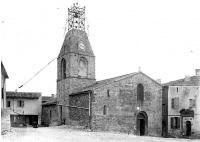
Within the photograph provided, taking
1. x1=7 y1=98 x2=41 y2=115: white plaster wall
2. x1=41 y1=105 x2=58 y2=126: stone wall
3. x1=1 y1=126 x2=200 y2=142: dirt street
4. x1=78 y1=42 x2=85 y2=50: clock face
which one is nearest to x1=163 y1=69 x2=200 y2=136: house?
x1=1 y1=126 x2=200 y2=142: dirt street

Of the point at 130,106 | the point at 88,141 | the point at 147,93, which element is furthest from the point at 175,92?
the point at 88,141

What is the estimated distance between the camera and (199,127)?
105 ft

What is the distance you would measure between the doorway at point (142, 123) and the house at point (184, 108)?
3.57m

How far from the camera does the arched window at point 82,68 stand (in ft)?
127

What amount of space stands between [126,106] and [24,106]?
2231 centimetres

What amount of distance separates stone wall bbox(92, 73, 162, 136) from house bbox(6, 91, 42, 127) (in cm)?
2029

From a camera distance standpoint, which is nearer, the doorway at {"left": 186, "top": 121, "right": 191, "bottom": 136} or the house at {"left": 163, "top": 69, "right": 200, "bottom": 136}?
the house at {"left": 163, "top": 69, "right": 200, "bottom": 136}

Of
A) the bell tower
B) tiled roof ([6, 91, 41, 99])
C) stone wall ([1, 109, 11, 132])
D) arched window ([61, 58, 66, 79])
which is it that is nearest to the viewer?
stone wall ([1, 109, 11, 132])

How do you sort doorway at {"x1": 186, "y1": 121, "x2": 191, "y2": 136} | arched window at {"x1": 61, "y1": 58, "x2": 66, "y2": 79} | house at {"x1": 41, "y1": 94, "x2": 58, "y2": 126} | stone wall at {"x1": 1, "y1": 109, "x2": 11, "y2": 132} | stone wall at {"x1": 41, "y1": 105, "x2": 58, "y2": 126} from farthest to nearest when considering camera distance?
house at {"x1": 41, "y1": 94, "x2": 58, "y2": 126} < stone wall at {"x1": 41, "y1": 105, "x2": 58, "y2": 126} < arched window at {"x1": 61, "y1": 58, "x2": 66, "y2": 79} < doorway at {"x1": 186, "y1": 121, "x2": 191, "y2": 136} < stone wall at {"x1": 1, "y1": 109, "x2": 11, "y2": 132}

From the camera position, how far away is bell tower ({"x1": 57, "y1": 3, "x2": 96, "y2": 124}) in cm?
3781

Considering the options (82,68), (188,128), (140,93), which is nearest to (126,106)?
(140,93)

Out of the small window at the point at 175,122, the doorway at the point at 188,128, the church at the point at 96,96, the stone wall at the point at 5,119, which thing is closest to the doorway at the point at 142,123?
the church at the point at 96,96

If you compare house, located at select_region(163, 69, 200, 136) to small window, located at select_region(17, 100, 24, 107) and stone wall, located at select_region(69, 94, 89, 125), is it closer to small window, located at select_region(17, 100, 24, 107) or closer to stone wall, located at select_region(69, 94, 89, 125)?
stone wall, located at select_region(69, 94, 89, 125)

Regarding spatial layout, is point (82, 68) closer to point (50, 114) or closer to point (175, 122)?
point (50, 114)
